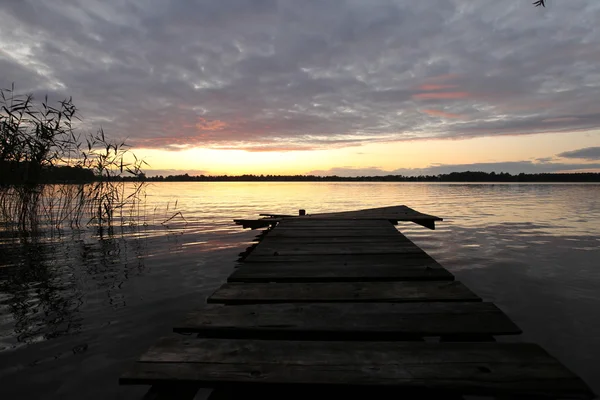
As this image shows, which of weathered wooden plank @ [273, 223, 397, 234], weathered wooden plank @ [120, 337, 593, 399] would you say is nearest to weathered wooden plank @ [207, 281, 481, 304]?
weathered wooden plank @ [120, 337, 593, 399]

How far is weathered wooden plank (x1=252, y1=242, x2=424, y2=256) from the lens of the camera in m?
5.90

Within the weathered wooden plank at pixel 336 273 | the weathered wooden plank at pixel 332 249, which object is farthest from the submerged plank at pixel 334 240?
the weathered wooden plank at pixel 336 273

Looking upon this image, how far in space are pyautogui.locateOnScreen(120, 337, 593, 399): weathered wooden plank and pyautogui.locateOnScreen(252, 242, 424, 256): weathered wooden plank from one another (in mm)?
3480

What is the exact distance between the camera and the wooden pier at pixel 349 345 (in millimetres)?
1961

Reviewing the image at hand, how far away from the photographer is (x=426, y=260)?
5078mm

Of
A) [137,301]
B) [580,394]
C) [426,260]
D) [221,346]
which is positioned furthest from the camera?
[137,301]

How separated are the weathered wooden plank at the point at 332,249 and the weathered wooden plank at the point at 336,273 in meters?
1.02

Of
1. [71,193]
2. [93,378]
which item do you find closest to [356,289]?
[93,378]

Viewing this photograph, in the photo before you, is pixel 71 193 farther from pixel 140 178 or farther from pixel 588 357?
pixel 588 357

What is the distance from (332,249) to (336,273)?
1.79m

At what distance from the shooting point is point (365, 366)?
6.93 ft

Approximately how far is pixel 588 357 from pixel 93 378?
19.3ft

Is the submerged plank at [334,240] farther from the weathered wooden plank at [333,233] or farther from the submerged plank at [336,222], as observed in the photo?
the submerged plank at [336,222]

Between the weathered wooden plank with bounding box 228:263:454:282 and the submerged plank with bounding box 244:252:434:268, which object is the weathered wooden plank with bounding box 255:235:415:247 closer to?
the submerged plank with bounding box 244:252:434:268
